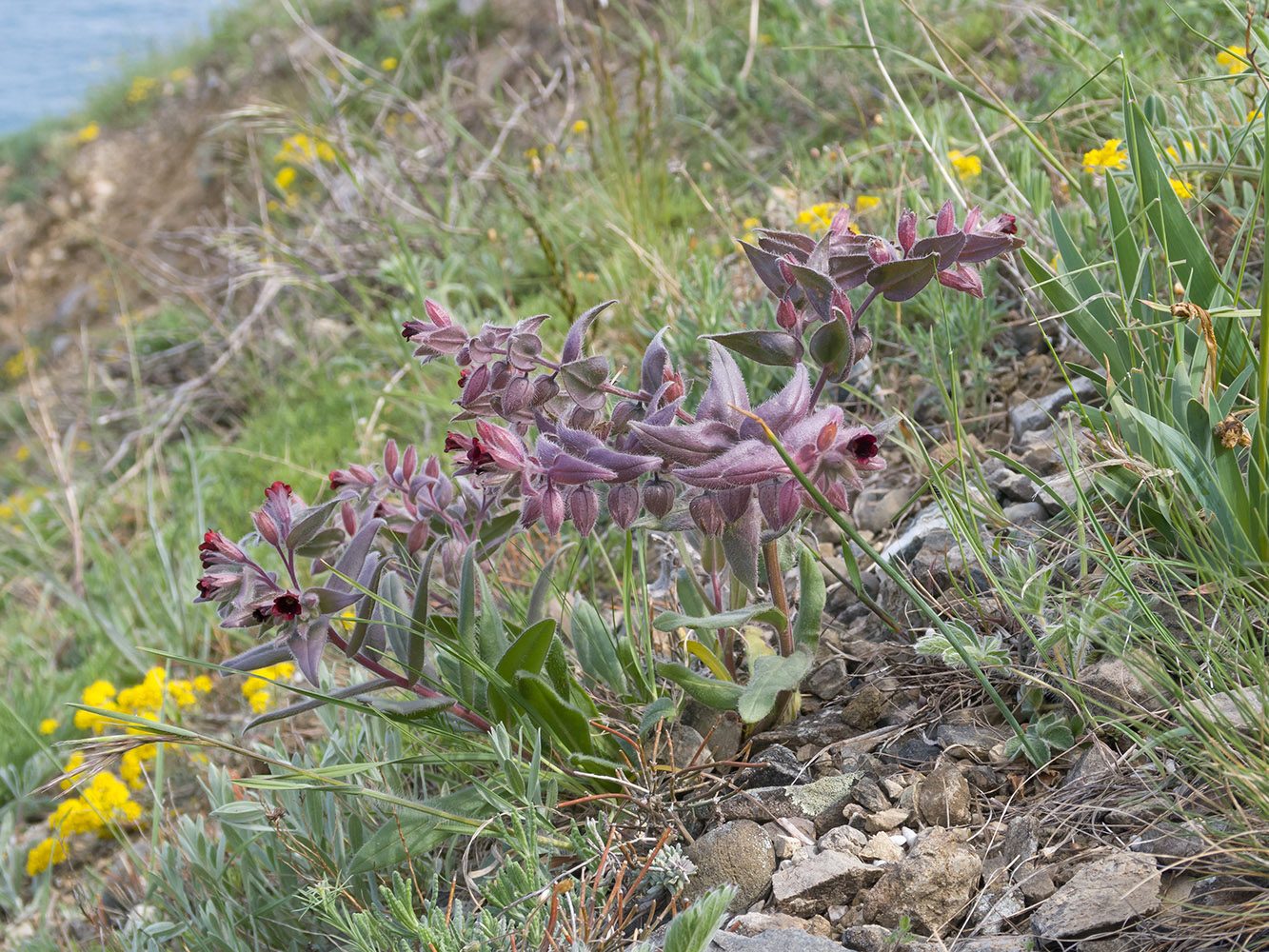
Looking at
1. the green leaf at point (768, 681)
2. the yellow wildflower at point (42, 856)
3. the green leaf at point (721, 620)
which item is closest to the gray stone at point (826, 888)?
the green leaf at point (768, 681)

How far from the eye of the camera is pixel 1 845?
2.91 meters

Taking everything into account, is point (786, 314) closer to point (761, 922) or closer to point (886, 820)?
point (886, 820)

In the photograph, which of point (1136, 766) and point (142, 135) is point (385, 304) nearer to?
point (1136, 766)

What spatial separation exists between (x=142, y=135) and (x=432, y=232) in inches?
309

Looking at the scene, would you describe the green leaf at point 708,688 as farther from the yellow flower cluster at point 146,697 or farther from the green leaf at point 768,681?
the yellow flower cluster at point 146,697

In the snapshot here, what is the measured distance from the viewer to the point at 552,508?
1366mm

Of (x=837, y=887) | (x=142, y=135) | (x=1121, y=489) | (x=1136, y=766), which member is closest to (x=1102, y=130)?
(x=1121, y=489)

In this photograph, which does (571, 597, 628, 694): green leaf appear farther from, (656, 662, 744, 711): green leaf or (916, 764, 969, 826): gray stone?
(916, 764, 969, 826): gray stone

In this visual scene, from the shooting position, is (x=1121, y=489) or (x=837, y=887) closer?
(x=837, y=887)

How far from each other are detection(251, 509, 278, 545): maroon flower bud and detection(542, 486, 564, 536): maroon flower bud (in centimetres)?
47

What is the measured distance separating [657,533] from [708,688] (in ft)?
→ 1.01

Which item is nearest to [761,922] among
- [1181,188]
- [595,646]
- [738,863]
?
[738,863]

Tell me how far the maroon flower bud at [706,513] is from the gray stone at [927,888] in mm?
531

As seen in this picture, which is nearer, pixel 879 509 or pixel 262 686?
pixel 879 509
